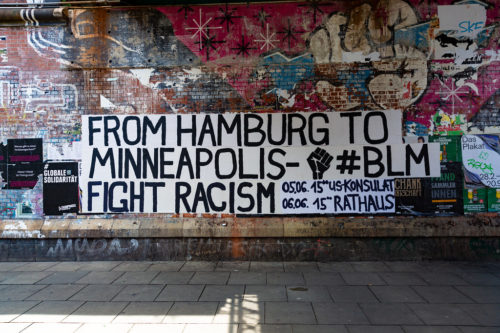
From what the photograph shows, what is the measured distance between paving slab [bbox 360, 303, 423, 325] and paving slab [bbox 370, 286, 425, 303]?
195 millimetres

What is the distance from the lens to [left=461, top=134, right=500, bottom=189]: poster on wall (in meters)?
7.69

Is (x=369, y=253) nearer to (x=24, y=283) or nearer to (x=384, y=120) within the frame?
(x=384, y=120)

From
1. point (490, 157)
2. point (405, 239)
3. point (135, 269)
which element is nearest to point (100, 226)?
point (135, 269)

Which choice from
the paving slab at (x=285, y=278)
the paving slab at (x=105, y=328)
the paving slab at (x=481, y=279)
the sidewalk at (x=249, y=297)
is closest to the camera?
the paving slab at (x=105, y=328)

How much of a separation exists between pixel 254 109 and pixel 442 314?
16.9ft

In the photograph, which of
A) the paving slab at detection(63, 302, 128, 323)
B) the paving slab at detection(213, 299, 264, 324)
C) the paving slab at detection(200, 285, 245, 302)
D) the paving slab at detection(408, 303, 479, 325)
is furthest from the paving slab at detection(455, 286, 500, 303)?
the paving slab at detection(63, 302, 128, 323)

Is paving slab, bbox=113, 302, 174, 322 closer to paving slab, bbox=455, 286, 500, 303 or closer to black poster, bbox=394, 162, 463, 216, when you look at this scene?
paving slab, bbox=455, 286, 500, 303

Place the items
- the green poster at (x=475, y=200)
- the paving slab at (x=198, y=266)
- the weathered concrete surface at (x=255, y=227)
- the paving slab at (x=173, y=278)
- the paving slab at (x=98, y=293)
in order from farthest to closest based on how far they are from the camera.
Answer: the green poster at (x=475, y=200) → the weathered concrete surface at (x=255, y=227) → the paving slab at (x=198, y=266) → the paving slab at (x=173, y=278) → the paving slab at (x=98, y=293)

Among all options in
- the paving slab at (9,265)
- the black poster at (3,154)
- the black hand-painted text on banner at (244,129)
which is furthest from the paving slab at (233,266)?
the black poster at (3,154)

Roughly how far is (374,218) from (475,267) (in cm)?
Result: 210

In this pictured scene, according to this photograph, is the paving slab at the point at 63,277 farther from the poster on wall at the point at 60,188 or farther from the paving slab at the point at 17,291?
the poster on wall at the point at 60,188

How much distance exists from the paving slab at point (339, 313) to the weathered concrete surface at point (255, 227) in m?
2.41

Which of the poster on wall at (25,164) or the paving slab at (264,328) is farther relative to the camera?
the poster on wall at (25,164)

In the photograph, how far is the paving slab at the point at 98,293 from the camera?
5.66 m
